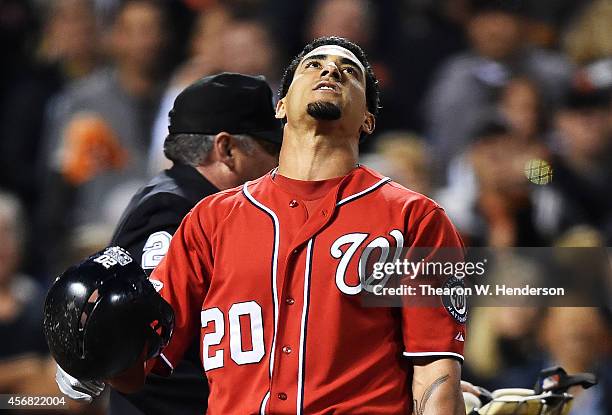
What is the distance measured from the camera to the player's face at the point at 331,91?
105 inches

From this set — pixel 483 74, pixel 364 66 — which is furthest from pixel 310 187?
pixel 483 74

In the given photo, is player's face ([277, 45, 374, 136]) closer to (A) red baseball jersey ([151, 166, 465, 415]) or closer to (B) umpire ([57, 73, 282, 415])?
(A) red baseball jersey ([151, 166, 465, 415])

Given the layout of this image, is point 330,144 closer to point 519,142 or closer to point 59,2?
point 519,142

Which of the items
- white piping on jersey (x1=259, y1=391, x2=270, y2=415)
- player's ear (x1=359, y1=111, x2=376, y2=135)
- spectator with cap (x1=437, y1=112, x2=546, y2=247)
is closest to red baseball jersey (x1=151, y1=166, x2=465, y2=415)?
white piping on jersey (x1=259, y1=391, x2=270, y2=415)

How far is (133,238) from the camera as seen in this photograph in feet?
10.8

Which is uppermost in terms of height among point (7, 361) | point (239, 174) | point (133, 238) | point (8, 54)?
point (8, 54)

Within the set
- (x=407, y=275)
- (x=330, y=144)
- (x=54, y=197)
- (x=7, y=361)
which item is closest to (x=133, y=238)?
(x=330, y=144)

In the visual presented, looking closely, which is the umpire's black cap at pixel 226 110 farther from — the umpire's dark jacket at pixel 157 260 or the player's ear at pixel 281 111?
the player's ear at pixel 281 111

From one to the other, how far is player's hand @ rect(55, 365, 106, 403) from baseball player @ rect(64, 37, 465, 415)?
133 millimetres

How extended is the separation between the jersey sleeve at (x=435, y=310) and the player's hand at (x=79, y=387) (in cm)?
72

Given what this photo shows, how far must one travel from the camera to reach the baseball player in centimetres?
247

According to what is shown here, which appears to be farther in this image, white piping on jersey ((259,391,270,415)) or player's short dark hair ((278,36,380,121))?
player's short dark hair ((278,36,380,121))

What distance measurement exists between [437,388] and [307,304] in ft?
1.07

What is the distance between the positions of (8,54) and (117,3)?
2.27ft
